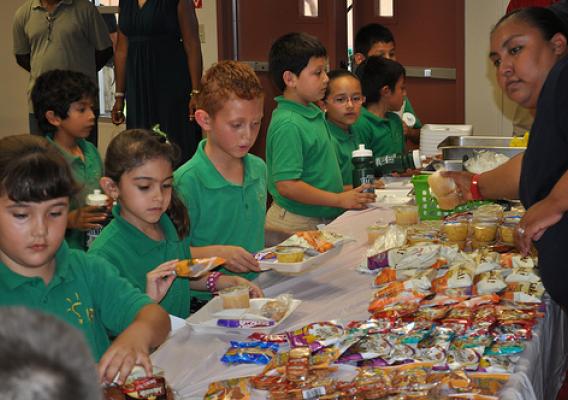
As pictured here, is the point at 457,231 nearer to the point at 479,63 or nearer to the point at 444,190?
the point at 444,190

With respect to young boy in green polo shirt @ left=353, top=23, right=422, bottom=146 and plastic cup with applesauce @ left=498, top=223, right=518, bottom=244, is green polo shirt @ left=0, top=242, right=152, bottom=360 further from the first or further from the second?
young boy in green polo shirt @ left=353, top=23, right=422, bottom=146

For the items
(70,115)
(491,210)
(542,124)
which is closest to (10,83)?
(70,115)

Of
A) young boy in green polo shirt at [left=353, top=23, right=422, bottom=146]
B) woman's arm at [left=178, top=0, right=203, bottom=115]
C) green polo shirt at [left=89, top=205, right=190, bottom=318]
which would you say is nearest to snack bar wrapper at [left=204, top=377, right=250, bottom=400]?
green polo shirt at [left=89, top=205, right=190, bottom=318]

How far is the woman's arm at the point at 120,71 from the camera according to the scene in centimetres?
573

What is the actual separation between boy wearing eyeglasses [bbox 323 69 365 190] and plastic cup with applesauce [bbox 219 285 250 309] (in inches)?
82.1

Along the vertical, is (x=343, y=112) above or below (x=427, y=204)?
above

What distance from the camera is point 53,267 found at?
185cm

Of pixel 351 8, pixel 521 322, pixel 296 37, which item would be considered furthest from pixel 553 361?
pixel 351 8

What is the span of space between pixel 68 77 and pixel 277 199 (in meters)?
1.47

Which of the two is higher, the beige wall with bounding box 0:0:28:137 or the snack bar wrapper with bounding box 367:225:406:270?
the beige wall with bounding box 0:0:28:137

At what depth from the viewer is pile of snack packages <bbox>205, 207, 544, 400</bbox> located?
1.57 m

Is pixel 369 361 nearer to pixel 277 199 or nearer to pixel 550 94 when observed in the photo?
pixel 550 94

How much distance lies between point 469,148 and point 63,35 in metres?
2.98

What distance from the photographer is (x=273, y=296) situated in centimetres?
231
